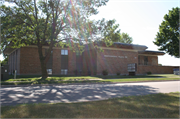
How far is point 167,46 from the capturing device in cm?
3359

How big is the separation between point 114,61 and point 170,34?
12970 mm

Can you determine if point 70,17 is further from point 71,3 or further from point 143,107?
point 143,107

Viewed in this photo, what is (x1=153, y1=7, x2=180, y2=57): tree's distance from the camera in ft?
101

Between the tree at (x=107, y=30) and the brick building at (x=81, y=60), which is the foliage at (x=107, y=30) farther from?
the brick building at (x=81, y=60)

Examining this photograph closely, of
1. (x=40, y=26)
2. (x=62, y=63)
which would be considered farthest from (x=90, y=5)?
(x=62, y=63)

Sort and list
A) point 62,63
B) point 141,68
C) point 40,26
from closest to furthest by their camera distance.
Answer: point 40,26 < point 62,63 < point 141,68

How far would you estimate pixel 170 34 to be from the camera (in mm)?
32125

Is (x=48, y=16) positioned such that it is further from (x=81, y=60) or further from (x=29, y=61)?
(x=81, y=60)

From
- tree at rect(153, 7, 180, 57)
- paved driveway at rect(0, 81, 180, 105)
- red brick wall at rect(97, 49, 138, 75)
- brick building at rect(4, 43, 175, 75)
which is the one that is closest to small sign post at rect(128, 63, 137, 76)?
brick building at rect(4, 43, 175, 75)

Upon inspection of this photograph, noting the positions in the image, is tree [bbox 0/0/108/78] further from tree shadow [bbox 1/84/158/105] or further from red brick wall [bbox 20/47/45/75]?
tree shadow [bbox 1/84/158/105]

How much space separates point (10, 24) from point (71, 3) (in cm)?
747

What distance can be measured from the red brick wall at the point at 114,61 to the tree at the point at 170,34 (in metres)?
6.66

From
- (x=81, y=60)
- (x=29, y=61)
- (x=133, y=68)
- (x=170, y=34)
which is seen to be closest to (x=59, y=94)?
(x=29, y=61)

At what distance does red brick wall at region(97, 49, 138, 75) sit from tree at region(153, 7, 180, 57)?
6659mm
